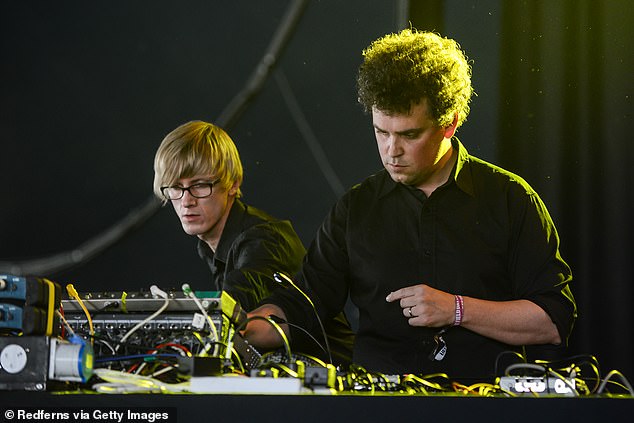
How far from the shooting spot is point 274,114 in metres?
2.88

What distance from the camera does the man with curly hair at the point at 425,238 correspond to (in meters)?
2.04

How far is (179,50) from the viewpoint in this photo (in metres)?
2.95

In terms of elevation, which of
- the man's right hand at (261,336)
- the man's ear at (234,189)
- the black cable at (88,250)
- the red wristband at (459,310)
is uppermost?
the man's ear at (234,189)

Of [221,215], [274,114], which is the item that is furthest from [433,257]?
[274,114]

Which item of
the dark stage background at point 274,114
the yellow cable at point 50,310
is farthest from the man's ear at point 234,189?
the yellow cable at point 50,310

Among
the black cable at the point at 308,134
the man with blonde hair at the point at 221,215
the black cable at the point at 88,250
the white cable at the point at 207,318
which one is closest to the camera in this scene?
the white cable at the point at 207,318

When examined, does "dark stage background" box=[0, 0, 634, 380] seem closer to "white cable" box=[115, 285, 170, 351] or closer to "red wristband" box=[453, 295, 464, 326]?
"red wristband" box=[453, 295, 464, 326]

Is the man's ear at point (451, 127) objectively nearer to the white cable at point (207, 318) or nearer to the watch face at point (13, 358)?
the white cable at point (207, 318)

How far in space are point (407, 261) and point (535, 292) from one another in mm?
336

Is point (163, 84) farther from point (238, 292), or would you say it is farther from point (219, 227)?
point (238, 292)

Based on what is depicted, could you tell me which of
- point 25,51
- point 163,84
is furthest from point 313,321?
point 25,51

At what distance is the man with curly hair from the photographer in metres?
2.04

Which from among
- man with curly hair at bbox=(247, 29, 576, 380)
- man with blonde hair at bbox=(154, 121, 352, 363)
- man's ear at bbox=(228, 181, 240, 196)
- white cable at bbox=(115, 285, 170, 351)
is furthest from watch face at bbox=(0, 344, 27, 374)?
man's ear at bbox=(228, 181, 240, 196)

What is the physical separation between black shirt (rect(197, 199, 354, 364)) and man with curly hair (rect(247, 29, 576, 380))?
0.10m
